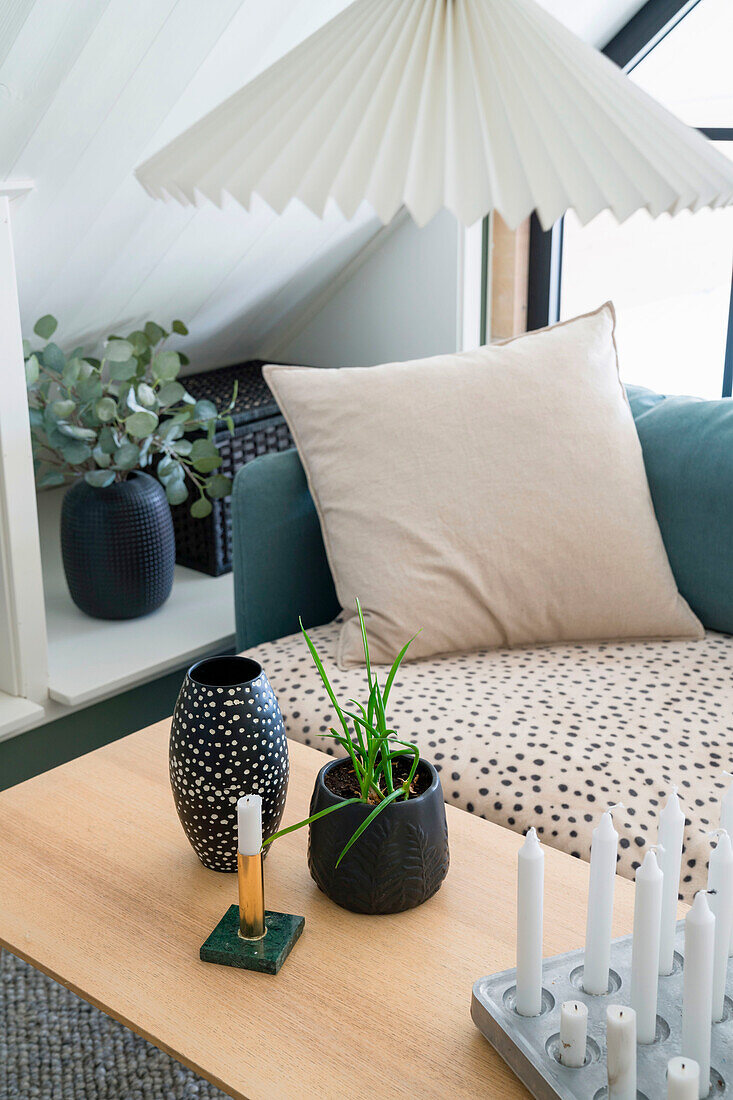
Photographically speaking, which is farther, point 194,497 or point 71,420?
point 194,497

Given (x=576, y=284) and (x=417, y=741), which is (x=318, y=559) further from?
(x=576, y=284)

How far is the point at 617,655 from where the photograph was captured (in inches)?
57.7

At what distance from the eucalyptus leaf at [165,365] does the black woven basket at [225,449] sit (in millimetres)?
248

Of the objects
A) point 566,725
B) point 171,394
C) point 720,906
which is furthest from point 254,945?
point 171,394

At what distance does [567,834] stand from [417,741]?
224mm

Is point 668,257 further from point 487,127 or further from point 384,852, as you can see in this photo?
point 487,127

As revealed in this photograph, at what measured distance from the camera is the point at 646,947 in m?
0.65

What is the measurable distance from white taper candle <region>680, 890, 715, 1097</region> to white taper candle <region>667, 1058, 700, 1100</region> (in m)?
0.05

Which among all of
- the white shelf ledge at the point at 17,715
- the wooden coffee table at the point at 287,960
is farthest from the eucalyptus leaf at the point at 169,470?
the wooden coffee table at the point at 287,960

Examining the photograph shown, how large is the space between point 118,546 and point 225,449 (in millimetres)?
323

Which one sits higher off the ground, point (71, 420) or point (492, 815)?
point (71, 420)

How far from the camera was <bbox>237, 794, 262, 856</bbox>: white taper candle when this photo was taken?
0.78 metres

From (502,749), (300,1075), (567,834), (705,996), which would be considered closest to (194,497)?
(502,749)

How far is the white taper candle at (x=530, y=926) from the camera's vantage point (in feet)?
2.23
